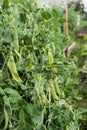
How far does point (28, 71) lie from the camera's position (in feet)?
3.92

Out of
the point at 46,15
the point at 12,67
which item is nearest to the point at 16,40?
the point at 12,67

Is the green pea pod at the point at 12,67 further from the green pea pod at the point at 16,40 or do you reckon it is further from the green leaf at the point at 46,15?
the green leaf at the point at 46,15

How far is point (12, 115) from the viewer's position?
3.83 ft

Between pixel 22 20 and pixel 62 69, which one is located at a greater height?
pixel 22 20

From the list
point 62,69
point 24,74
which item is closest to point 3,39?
point 24,74

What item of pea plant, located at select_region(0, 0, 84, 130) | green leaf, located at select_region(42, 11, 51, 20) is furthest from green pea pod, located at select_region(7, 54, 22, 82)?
green leaf, located at select_region(42, 11, 51, 20)

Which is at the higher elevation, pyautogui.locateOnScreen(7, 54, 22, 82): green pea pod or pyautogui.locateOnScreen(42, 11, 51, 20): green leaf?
pyautogui.locateOnScreen(42, 11, 51, 20): green leaf

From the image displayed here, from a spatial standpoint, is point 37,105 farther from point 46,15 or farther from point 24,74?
point 46,15

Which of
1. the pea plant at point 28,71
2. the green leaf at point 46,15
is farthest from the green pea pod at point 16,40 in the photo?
the green leaf at point 46,15

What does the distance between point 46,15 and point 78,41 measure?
216 inches

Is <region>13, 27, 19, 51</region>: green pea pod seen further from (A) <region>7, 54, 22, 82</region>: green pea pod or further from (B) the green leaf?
(B) the green leaf

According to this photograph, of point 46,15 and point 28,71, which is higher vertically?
point 46,15

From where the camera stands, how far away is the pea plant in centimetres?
112

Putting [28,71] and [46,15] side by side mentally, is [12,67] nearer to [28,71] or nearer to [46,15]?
[28,71]
